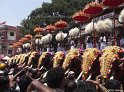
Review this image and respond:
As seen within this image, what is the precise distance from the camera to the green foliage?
43.8 meters

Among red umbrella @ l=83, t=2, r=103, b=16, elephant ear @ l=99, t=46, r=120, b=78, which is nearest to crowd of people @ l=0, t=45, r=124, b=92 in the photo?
elephant ear @ l=99, t=46, r=120, b=78

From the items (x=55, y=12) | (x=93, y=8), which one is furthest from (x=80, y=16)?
(x=55, y=12)

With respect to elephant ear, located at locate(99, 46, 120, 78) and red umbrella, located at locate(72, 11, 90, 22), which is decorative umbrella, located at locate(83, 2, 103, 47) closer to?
red umbrella, located at locate(72, 11, 90, 22)

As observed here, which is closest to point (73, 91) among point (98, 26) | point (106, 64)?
point (106, 64)

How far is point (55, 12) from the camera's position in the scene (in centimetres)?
4525

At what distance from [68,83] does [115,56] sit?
4.16 m

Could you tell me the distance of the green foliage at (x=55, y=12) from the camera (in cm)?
4384

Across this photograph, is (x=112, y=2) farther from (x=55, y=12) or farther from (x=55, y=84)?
(x=55, y=12)

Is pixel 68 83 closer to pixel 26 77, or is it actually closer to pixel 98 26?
pixel 26 77

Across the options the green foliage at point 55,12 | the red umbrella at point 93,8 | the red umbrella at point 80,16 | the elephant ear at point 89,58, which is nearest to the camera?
the elephant ear at point 89,58

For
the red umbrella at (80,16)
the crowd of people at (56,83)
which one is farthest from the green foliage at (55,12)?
the crowd of people at (56,83)

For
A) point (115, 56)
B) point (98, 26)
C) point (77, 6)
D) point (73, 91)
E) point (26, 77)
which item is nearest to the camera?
point (73, 91)

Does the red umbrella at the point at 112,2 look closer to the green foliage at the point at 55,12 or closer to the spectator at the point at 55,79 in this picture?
the spectator at the point at 55,79

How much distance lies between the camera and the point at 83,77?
11.5 metres
